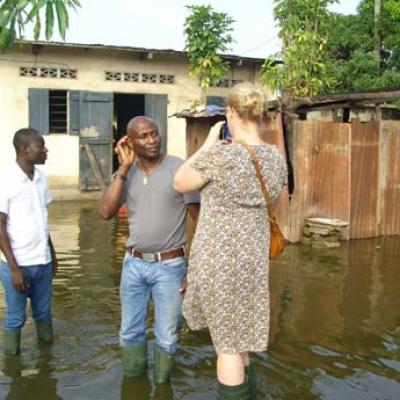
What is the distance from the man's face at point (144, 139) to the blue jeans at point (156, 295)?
0.68m

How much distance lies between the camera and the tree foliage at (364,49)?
1694cm

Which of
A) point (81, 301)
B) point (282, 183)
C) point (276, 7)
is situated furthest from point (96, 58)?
point (282, 183)

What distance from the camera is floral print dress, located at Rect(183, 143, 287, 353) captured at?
3148 mm

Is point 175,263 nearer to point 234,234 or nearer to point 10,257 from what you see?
point 234,234

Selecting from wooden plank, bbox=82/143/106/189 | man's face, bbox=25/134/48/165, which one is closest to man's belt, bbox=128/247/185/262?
man's face, bbox=25/134/48/165

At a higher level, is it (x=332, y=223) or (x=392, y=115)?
(x=392, y=115)

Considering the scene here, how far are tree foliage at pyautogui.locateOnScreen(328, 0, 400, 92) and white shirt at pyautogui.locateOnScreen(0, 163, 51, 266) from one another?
13.6 metres

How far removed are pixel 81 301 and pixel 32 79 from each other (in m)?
9.06

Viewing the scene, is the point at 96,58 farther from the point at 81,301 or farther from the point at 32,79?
the point at 81,301

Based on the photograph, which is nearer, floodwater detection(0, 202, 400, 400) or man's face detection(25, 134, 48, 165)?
floodwater detection(0, 202, 400, 400)

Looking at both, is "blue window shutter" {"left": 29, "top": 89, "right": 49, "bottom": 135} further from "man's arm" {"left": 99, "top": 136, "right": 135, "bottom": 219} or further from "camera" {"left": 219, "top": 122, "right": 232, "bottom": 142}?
"camera" {"left": 219, "top": 122, "right": 232, "bottom": 142}

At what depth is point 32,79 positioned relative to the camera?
13969 mm

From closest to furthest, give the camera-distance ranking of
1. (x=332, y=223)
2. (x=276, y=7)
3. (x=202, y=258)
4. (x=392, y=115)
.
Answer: (x=202, y=258), (x=332, y=223), (x=276, y=7), (x=392, y=115)

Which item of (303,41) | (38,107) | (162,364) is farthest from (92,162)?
(162,364)
